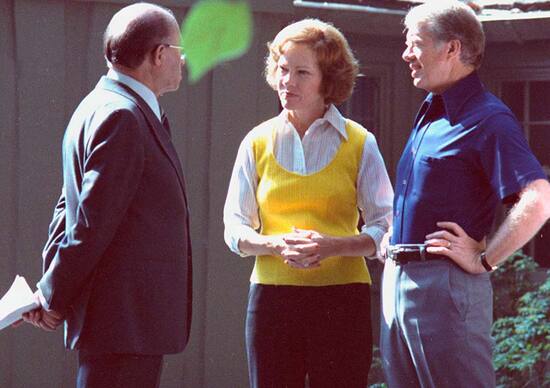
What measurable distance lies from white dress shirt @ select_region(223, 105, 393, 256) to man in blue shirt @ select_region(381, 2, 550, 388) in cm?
46

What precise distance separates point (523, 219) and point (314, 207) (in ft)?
3.11

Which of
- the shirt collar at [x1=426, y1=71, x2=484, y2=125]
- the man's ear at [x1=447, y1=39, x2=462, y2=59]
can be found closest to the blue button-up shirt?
the shirt collar at [x1=426, y1=71, x2=484, y2=125]

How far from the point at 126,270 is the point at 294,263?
2.68 ft

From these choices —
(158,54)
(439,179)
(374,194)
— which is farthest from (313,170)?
(158,54)

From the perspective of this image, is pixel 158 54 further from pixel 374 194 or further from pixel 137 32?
pixel 374 194

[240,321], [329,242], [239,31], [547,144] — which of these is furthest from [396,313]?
[547,144]

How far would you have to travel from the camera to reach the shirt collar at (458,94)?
3719 mm

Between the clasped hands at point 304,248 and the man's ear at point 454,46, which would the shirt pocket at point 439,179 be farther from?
the clasped hands at point 304,248

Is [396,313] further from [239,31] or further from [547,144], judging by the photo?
[547,144]

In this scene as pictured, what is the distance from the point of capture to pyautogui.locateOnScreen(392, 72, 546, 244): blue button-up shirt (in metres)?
3.56

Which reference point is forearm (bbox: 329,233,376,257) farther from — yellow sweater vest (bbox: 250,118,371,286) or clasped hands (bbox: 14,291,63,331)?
clasped hands (bbox: 14,291,63,331)

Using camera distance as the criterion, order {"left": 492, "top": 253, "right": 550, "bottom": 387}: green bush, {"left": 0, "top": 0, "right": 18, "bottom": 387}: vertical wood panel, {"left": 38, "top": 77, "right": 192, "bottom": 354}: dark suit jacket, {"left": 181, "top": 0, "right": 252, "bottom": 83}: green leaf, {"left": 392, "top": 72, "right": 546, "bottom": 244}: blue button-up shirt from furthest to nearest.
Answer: {"left": 492, "top": 253, "right": 550, "bottom": 387}: green bush → {"left": 0, "top": 0, "right": 18, "bottom": 387}: vertical wood panel → {"left": 392, "top": 72, "right": 546, "bottom": 244}: blue button-up shirt → {"left": 38, "top": 77, "right": 192, "bottom": 354}: dark suit jacket → {"left": 181, "top": 0, "right": 252, "bottom": 83}: green leaf

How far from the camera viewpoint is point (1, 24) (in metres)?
6.93

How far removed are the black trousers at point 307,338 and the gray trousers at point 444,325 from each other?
1.35 feet
